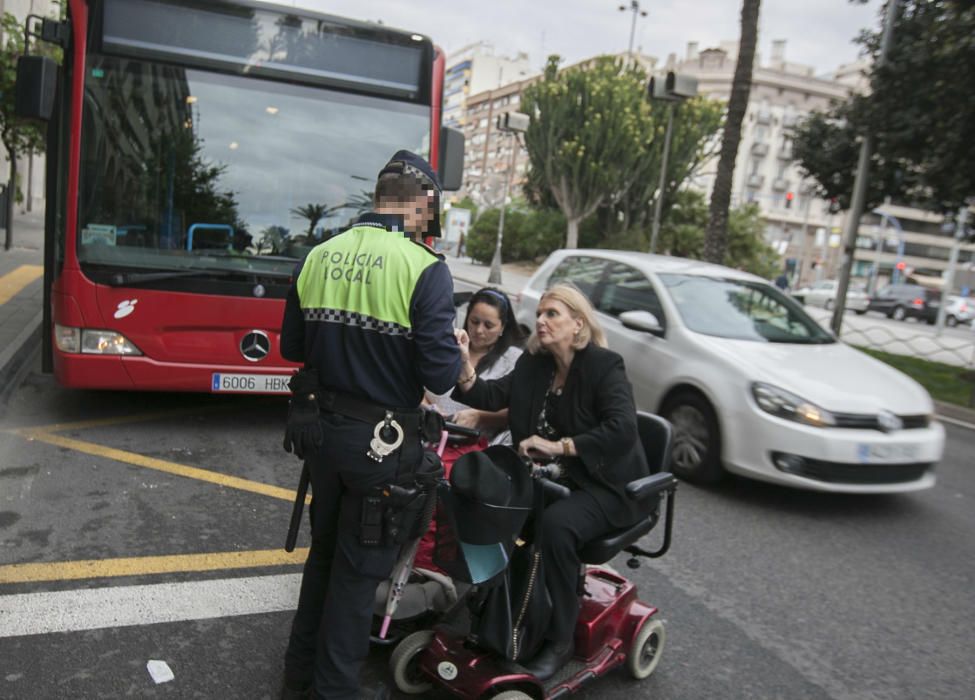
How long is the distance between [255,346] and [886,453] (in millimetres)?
4385

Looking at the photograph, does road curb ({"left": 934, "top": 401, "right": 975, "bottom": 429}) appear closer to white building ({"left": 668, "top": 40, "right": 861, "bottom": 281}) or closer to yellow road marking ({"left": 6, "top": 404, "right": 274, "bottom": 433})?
yellow road marking ({"left": 6, "top": 404, "right": 274, "bottom": 433})

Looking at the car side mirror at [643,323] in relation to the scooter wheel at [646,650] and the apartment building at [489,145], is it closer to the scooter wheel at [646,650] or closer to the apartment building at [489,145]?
the scooter wheel at [646,650]

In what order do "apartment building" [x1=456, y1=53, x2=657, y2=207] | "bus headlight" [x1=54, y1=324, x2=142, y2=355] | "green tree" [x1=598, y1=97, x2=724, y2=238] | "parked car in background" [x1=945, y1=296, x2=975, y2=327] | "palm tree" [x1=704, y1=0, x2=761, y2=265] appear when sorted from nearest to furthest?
1. "bus headlight" [x1=54, y1=324, x2=142, y2=355]
2. "palm tree" [x1=704, y1=0, x2=761, y2=265]
3. "parked car in background" [x1=945, y1=296, x2=975, y2=327]
4. "green tree" [x1=598, y1=97, x2=724, y2=238]
5. "apartment building" [x1=456, y1=53, x2=657, y2=207]

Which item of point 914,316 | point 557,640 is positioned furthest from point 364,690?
point 914,316

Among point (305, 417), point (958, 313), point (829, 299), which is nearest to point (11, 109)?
point (305, 417)

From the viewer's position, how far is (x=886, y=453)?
17.4 ft

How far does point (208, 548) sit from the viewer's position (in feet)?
12.8

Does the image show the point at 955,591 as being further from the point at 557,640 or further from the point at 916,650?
the point at 557,640

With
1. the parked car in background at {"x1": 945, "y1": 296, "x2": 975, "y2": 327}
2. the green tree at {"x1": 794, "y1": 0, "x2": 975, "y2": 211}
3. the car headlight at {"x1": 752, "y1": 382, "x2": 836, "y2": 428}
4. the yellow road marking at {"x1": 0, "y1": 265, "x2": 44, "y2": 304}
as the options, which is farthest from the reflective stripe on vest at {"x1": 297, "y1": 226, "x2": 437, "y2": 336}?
the parked car in background at {"x1": 945, "y1": 296, "x2": 975, "y2": 327}

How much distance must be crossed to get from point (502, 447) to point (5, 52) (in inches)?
615

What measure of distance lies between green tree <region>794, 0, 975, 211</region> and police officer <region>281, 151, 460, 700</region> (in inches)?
425

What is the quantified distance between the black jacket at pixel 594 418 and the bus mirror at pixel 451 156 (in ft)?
11.4

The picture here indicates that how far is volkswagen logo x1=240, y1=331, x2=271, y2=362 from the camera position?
18.6ft

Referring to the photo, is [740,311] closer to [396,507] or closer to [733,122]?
[396,507]
